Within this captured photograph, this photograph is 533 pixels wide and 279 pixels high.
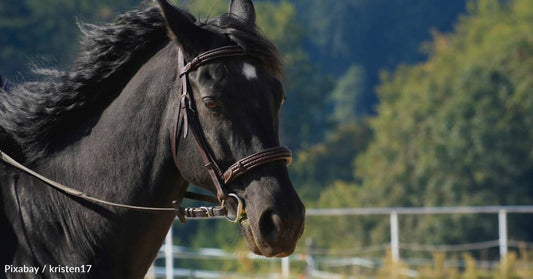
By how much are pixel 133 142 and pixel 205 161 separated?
0.34 meters

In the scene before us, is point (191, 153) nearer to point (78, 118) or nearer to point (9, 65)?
point (78, 118)

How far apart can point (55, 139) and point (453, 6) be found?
345 ft

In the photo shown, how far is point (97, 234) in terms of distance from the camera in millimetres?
3291

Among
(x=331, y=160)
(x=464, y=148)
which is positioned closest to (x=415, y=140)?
(x=464, y=148)

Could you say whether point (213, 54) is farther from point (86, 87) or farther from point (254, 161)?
point (86, 87)

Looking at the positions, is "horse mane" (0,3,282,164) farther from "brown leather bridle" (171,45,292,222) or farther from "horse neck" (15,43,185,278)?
"brown leather bridle" (171,45,292,222)

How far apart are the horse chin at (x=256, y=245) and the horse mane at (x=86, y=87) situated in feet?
2.61

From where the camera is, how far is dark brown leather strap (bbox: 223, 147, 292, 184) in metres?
3.04

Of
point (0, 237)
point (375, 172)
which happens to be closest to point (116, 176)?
point (0, 237)

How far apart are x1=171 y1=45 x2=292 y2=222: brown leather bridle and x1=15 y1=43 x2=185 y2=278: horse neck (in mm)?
66

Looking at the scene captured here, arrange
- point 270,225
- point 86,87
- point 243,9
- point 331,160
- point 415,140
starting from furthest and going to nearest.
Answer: point 331,160 → point 415,140 → point 243,9 → point 86,87 → point 270,225

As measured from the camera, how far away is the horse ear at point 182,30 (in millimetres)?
3229

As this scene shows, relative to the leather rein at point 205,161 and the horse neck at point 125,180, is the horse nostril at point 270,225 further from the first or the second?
the horse neck at point 125,180

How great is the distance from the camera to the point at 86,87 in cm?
341
